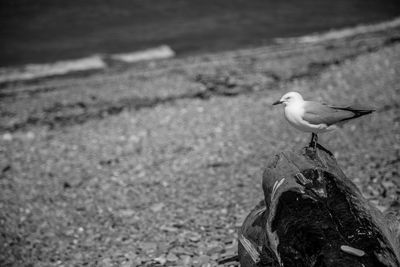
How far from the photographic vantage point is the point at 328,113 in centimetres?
481

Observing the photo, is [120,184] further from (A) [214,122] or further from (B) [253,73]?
(B) [253,73]

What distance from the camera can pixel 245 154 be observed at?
8.62 meters

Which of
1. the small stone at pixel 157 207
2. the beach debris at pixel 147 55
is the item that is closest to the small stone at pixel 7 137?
the small stone at pixel 157 207

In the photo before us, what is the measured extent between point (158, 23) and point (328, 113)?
18919 millimetres

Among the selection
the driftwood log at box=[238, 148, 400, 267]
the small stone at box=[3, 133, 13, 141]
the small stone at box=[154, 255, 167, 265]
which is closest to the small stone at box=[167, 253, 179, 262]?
the small stone at box=[154, 255, 167, 265]

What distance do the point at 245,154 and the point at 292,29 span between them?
14880 millimetres

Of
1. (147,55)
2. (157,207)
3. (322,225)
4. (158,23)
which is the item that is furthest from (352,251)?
(158,23)

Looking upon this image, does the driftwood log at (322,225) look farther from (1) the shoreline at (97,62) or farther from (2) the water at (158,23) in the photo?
(2) the water at (158,23)

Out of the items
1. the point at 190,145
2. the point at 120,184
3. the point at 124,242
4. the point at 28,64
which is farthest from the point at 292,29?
the point at 124,242

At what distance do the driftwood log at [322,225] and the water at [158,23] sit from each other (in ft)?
48.5

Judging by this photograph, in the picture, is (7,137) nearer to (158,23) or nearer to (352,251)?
(352,251)

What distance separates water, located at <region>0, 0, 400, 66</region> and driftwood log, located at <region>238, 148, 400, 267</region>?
48.5 ft

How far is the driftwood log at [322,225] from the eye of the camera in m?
3.94

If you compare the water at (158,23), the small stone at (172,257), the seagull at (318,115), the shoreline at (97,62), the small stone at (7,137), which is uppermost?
the water at (158,23)
